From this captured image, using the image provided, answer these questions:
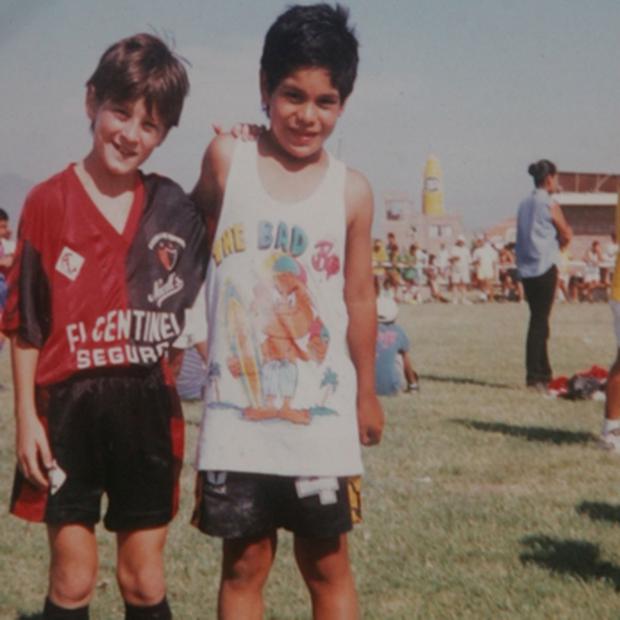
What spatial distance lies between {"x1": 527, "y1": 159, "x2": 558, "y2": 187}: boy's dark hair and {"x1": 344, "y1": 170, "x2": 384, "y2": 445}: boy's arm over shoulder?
295 inches

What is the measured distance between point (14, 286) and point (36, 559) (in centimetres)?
216

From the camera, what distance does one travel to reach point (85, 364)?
293 centimetres

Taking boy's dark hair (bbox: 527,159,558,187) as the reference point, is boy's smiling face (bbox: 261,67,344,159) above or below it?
below

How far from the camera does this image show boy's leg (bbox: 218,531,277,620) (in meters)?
3.02

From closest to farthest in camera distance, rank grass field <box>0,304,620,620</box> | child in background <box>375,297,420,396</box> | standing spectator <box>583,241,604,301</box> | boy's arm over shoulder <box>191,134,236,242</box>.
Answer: boy's arm over shoulder <box>191,134,236,242</box>, grass field <box>0,304,620,620</box>, child in background <box>375,297,420,396</box>, standing spectator <box>583,241,604,301</box>

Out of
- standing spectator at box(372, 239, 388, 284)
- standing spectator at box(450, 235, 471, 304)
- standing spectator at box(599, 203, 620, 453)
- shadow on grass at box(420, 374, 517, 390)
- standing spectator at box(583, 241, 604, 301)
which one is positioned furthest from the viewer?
standing spectator at box(450, 235, 471, 304)

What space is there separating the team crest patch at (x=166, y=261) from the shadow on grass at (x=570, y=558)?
2.18 meters

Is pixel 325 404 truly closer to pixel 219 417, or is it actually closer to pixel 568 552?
pixel 219 417

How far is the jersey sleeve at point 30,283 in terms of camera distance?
2.90 m

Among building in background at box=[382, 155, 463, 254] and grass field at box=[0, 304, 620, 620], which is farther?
building in background at box=[382, 155, 463, 254]

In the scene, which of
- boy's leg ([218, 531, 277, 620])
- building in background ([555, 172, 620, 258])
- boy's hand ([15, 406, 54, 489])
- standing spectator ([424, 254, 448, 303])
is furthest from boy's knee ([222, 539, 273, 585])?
building in background ([555, 172, 620, 258])

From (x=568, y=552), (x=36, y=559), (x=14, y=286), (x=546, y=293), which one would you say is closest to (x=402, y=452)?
(x=568, y=552)

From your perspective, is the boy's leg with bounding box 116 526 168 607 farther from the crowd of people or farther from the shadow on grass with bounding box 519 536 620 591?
the crowd of people

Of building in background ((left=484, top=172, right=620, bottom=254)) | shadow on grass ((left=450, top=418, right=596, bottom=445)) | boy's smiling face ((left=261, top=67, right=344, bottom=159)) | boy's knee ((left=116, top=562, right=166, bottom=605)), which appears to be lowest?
shadow on grass ((left=450, top=418, right=596, bottom=445))
